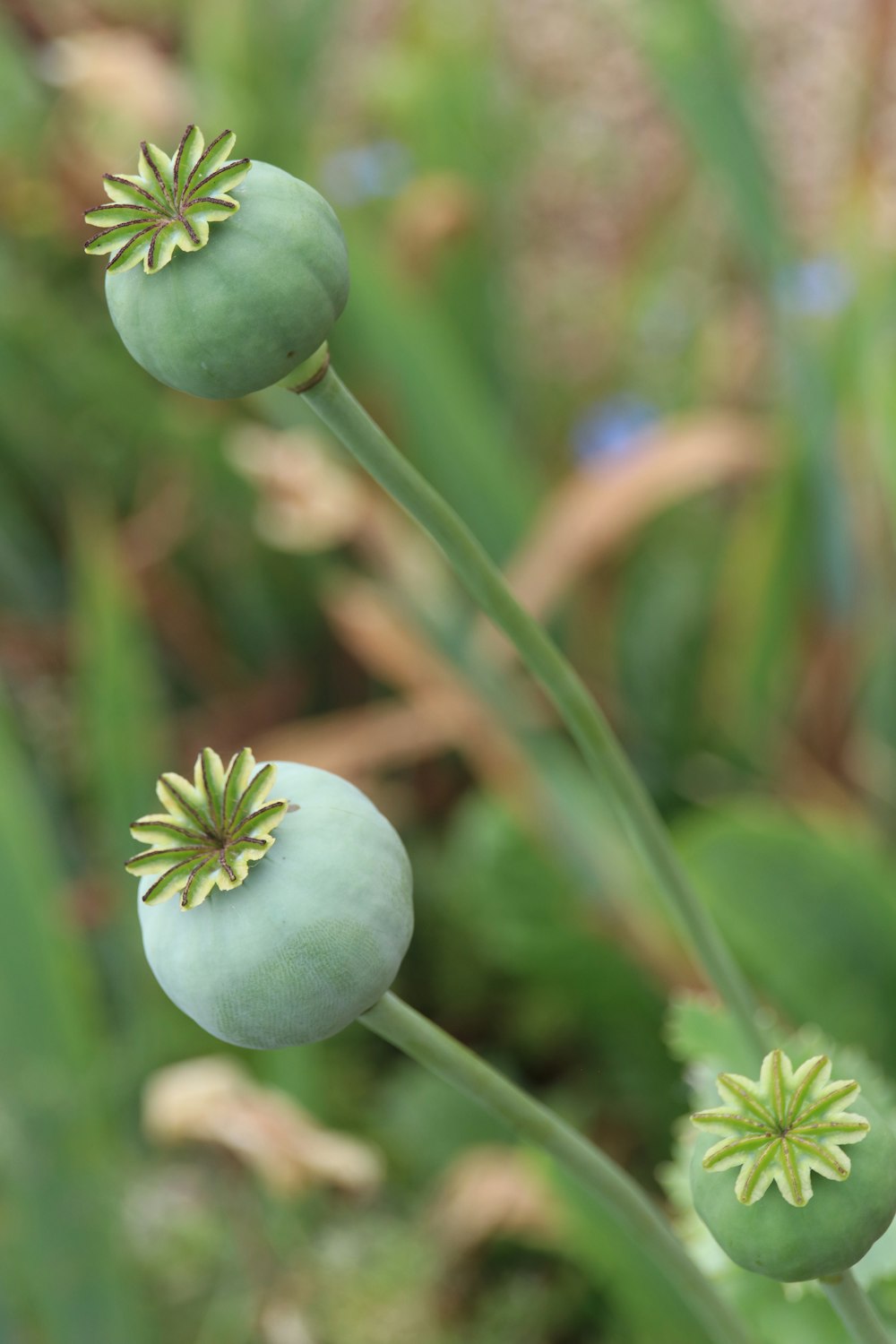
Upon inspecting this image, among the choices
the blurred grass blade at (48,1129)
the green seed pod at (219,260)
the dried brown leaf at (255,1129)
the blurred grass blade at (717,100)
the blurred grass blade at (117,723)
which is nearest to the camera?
the green seed pod at (219,260)

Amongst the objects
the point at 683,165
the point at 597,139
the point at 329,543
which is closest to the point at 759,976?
the point at 329,543

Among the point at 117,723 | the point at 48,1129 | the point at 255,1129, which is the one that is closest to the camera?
the point at 255,1129

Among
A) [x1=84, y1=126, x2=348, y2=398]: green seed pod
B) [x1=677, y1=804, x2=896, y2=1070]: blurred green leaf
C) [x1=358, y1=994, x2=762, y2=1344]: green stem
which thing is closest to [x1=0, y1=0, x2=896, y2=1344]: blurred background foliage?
[x1=677, y1=804, x2=896, y2=1070]: blurred green leaf

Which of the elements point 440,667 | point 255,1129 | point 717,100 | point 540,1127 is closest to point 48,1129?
point 255,1129

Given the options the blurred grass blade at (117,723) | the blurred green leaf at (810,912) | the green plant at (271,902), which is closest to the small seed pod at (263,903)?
the green plant at (271,902)

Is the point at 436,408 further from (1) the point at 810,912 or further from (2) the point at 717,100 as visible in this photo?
(1) the point at 810,912

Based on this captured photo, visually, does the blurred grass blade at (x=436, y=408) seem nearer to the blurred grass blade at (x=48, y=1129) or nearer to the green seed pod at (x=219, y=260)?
the blurred grass blade at (x=48, y=1129)

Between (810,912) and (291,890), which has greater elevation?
(810,912)

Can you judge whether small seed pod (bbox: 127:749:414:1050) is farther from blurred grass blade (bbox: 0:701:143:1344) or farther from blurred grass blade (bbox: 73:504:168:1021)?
blurred grass blade (bbox: 73:504:168:1021)
